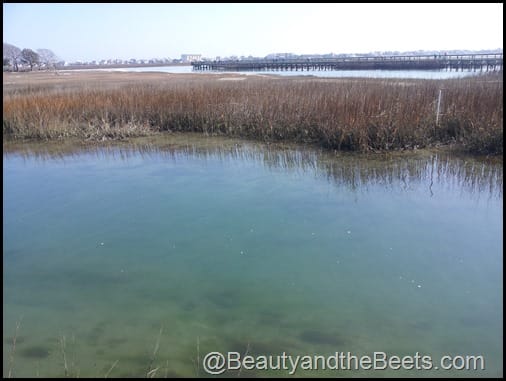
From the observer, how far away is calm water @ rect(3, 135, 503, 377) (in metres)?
2.82

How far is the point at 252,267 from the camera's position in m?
3.78

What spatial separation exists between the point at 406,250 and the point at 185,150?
5.82m

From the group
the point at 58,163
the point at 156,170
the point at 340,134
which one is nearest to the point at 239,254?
the point at 156,170

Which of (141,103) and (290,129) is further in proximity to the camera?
(141,103)

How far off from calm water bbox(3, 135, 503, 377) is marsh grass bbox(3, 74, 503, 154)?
1.25 meters

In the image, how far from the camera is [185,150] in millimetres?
8766

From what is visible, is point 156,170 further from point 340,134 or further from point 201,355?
point 201,355

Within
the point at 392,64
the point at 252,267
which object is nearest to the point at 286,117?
the point at 252,267

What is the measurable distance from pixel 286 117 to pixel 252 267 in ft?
20.7

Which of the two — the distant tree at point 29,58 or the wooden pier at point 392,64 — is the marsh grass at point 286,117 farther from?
the distant tree at point 29,58

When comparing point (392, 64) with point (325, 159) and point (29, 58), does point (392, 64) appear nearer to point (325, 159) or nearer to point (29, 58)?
point (325, 159)

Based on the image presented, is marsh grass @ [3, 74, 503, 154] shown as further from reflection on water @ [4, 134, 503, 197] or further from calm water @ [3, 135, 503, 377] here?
calm water @ [3, 135, 503, 377]

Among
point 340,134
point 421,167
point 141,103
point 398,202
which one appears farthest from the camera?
point 141,103

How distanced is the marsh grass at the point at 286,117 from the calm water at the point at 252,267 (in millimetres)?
1247
